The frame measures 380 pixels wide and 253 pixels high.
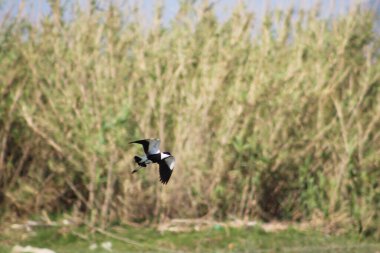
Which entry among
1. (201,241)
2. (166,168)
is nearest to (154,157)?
(166,168)

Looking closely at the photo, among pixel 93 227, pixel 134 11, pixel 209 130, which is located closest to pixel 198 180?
pixel 209 130

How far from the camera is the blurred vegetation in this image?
398 inches

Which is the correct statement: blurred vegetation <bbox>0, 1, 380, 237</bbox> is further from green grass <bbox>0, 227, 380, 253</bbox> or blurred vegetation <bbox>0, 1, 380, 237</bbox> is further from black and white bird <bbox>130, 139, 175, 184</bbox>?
black and white bird <bbox>130, 139, 175, 184</bbox>

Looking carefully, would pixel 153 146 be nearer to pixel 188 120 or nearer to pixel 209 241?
pixel 209 241

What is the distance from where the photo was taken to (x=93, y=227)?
379 inches

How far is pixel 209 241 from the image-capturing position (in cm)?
947

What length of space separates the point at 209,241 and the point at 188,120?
Answer: 5.50ft

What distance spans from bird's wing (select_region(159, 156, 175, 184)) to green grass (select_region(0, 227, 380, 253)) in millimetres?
5217

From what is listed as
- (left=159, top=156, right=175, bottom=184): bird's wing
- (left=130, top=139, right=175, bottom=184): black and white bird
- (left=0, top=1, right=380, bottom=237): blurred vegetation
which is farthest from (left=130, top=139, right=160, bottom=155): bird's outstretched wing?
(left=0, top=1, right=380, bottom=237): blurred vegetation

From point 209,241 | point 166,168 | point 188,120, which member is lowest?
point 209,241

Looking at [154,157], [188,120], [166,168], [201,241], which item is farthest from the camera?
[188,120]

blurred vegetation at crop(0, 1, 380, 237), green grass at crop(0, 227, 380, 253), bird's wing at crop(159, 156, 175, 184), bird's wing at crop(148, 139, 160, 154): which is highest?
blurred vegetation at crop(0, 1, 380, 237)

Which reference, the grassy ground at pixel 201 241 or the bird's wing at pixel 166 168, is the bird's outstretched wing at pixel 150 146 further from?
the grassy ground at pixel 201 241

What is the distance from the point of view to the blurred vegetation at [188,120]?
10117 millimetres
